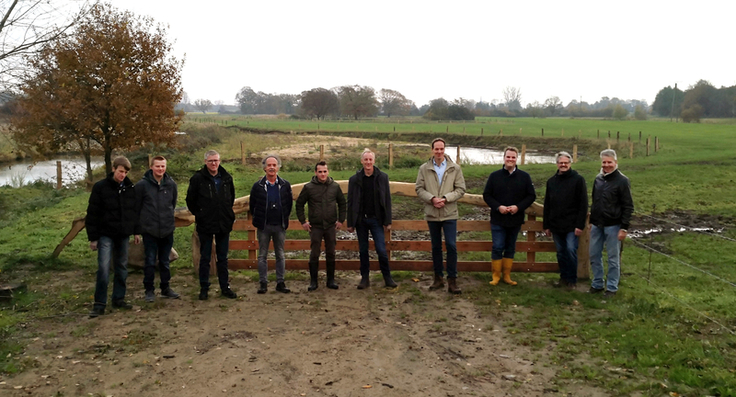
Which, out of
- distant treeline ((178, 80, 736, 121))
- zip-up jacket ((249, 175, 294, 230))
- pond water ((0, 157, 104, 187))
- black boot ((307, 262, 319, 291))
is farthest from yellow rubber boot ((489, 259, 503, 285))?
distant treeline ((178, 80, 736, 121))

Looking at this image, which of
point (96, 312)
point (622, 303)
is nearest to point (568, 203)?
point (622, 303)

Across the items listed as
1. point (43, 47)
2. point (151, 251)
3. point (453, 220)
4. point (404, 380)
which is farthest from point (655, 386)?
point (43, 47)

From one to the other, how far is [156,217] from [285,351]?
2696 millimetres

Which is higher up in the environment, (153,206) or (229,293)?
(153,206)

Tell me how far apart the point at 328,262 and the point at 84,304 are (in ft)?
10.2

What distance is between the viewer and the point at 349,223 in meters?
7.55

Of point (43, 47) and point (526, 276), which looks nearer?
point (526, 276)

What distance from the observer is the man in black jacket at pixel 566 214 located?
293 inches

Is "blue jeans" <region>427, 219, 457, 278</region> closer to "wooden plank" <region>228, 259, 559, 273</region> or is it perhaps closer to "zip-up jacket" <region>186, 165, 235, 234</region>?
"wooden plank" <region>228, 259, 559, 273</region>

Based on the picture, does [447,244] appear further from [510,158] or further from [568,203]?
[568,203]

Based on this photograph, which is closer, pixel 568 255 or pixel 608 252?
pixel 608 252

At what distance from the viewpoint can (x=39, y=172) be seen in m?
29.5

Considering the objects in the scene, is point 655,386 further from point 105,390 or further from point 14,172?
point 14,172

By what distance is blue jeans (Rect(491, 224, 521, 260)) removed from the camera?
7.68m
